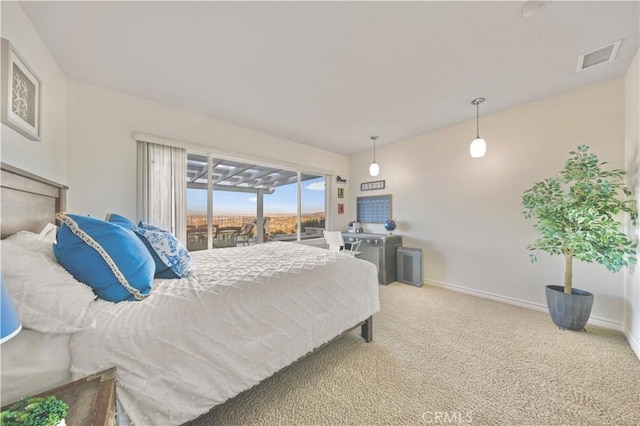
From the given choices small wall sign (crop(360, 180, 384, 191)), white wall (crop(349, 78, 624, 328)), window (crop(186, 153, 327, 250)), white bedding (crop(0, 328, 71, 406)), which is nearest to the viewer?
white bedding (crop(0, 328, 71, 406))

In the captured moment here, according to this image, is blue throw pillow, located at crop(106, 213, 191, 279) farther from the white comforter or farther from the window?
the window

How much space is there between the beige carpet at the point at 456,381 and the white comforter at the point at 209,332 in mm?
267

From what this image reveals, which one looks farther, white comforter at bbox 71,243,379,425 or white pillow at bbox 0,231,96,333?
white comforter at bbox 71,243,379,425

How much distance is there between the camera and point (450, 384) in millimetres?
1570

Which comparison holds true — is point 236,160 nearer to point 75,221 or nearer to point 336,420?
point 75,221

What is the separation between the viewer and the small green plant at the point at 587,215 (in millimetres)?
1972

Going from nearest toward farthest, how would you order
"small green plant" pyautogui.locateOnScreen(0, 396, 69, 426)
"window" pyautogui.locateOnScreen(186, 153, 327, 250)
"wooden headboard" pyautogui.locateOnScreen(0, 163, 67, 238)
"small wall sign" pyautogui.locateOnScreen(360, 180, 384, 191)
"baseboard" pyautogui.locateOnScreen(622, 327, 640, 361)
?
"small green plant" pyautogui.locateOnScreen(0, 396, 69, 426) < "wooden headboard" pyautogui.locateOnScreen(0, 163, 67, 238) < "baseboard" pyautogui.locateOnScreen(622, 327, 640, 361) < "window" pyautogui.locateOnScreen(186, 153, 327, 250) < "small wall sign" pyautogui.locateOnScreen(360, 180, 384, 191)

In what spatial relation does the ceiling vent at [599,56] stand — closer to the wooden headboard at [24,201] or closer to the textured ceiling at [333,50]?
the textured ceiling at [333,50]

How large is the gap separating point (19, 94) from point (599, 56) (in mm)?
4512

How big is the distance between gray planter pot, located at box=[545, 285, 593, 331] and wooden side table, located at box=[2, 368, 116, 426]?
3.48 m

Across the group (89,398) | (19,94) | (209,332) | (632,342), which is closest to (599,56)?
(632,342)

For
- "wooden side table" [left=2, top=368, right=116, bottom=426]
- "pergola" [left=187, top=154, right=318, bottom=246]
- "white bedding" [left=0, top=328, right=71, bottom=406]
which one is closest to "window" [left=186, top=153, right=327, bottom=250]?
"pergola" [left=187, top=154, right=318, bottom=246]

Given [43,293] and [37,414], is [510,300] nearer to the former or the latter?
[37,414]

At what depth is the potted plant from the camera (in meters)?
1.98
